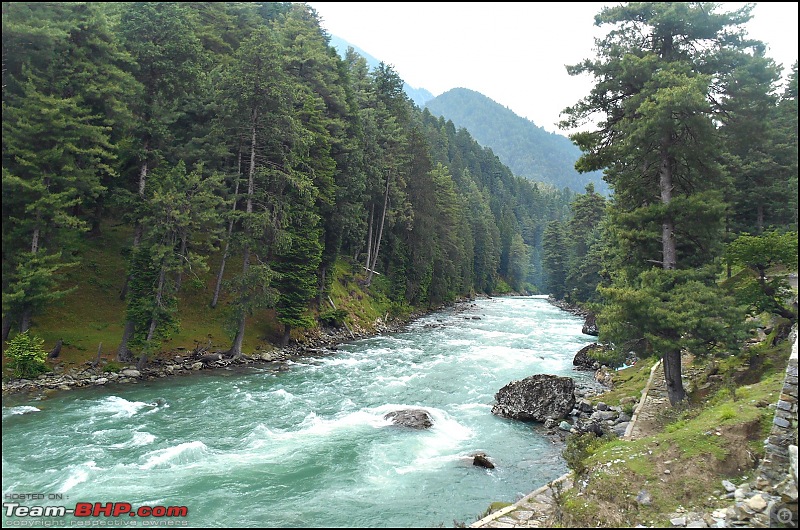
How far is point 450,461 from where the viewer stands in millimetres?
14172

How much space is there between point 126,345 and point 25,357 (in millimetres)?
4148

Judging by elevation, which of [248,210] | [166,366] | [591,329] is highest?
[248,210]

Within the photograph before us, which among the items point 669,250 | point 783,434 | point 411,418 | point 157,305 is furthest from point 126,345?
point 783,434

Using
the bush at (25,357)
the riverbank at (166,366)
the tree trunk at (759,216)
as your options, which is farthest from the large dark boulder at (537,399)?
the bush at (25,357)

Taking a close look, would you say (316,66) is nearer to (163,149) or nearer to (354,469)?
(163,149)

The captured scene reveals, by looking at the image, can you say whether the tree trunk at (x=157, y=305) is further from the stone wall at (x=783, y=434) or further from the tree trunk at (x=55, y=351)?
the stone wall at (x=783, y=434)

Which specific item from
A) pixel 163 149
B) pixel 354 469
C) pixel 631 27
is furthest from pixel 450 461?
pixel 163 149

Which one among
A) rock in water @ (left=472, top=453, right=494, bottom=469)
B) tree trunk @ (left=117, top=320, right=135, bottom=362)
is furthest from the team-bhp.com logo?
tree trunk @ (left=117, top=320, right=135, bottom=362)

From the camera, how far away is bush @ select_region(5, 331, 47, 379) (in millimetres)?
19688

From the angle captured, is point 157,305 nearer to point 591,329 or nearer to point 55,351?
point 55,351

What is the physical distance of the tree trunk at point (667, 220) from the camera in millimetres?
14805

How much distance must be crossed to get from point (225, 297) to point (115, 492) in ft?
66.1

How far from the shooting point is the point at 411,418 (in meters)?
17.6

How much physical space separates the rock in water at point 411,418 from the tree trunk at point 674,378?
8087 mm
